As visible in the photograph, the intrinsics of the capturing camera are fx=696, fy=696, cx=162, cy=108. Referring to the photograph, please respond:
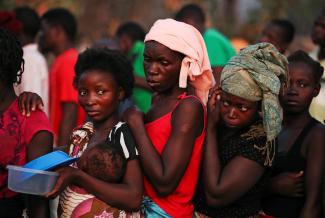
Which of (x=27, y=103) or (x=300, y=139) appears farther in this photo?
(x=300, y=139)

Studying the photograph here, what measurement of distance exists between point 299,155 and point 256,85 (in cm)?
62

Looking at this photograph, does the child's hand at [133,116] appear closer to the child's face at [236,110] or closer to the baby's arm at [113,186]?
the baby's arm at [113,186]

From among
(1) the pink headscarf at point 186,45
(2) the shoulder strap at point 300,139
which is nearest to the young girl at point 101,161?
(1) the pink headscarf at point 186,45

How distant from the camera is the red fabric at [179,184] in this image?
3660 mm

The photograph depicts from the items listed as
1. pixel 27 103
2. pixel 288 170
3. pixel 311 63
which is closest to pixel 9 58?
pixel 27 103

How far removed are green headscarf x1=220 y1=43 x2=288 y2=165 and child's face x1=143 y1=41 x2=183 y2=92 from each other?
0.27m

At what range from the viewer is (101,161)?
3.47 metres

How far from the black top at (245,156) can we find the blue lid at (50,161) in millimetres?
800

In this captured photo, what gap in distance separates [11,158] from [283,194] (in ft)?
5.01

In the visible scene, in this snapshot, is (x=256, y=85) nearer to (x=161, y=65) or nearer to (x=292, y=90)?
(x=161, y=65)

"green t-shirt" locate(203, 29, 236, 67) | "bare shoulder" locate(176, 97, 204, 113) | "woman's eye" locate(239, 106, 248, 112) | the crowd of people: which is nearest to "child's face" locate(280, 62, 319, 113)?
the crowd of people

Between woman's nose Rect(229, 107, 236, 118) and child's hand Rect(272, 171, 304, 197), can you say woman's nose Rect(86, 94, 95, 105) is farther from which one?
child's hand Rect(272, 171, 304, 197)

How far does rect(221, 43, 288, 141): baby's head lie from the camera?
3629 millimetres

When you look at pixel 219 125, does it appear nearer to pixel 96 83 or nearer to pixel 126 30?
pixel 96 83
